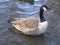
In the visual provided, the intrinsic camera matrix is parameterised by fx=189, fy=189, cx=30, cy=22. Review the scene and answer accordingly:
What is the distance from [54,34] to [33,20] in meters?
0.58

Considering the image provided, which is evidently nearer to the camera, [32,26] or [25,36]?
[32,26]

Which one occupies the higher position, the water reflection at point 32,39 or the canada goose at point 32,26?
the canada goose at point 32,26

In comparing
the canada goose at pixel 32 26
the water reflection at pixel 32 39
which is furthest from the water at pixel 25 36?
the canada goose at pixel 32 26

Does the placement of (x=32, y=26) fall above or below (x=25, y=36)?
above

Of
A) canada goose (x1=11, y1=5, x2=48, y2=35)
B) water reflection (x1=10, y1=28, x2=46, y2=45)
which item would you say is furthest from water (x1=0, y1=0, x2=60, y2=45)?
canada goose (x1=11, y1=5, x2=48, y2=35)

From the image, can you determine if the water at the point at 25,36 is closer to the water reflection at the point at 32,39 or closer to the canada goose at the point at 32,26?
the water reflection at the point at 32,39

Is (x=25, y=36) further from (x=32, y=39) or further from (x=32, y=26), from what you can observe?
(x=32, y=26)

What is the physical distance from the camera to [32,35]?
13.3ft

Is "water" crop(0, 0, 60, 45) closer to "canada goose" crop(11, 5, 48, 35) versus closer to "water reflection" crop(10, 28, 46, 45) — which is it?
"water reflection" crop(10, 28, 46, 45)

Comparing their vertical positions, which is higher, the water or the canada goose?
the canada goose

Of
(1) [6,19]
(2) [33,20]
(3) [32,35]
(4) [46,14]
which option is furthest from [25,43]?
(4) [46,14]

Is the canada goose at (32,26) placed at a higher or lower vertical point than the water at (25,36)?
higher

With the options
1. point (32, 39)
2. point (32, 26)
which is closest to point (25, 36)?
point (32, 39)

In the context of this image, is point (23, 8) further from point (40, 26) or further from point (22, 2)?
point (40, 26)
